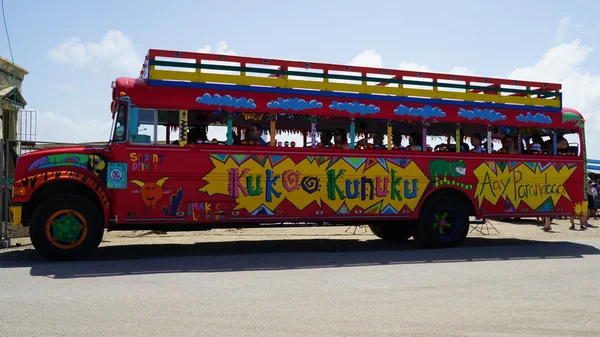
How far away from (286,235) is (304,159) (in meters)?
4.30

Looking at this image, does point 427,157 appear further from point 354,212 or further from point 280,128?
point 280,128

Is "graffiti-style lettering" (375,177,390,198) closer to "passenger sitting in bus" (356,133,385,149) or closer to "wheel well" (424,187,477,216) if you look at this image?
"passenger sitting in bus" (356,133,385,149)

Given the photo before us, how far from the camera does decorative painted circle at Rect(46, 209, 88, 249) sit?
9125 mm

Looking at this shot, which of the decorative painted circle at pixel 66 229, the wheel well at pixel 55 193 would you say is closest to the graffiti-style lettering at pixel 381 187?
the wheel well at pixel 55 193

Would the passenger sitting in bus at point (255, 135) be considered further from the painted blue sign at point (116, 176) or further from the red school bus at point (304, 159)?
the painted blue sign at point (116, 176)

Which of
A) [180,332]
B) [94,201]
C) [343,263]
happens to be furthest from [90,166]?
[180,332]

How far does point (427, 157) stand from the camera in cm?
1155

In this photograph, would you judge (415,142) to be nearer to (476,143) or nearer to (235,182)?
(476,143)

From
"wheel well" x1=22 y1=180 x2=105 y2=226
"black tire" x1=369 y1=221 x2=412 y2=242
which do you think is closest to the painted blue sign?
"wheel well" x1=22 y1=180 x2=105 y2=226

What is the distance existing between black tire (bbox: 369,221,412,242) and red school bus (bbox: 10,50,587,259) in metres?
0.07

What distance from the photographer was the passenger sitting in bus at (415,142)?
1159 cm

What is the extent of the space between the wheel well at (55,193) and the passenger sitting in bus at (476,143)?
290 inches

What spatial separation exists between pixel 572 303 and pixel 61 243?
723 cm

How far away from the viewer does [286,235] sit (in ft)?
48.0
